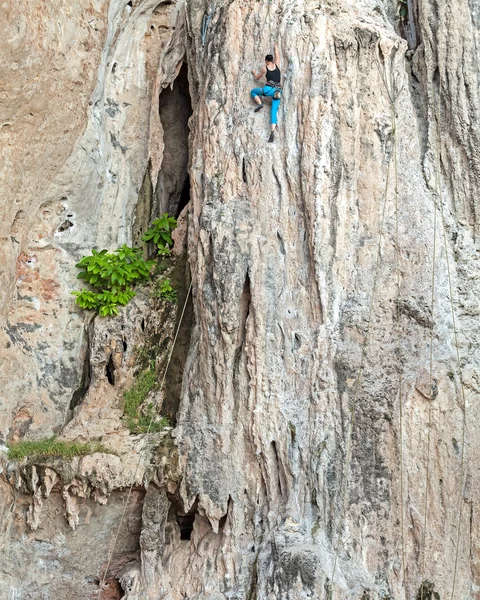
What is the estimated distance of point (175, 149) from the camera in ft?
40.2

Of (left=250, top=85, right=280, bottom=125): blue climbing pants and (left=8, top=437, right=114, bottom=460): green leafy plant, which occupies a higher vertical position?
(left=250, top=85, right=280, bottom=125): blue climbing pants

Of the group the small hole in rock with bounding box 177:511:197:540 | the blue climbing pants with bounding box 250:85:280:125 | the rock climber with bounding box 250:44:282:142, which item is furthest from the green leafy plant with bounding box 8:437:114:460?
the blue climbing pants with bounding box 250:85:280:125

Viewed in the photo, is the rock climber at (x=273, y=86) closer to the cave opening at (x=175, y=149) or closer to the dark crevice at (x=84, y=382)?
the cave opening at (x=175, y=149)

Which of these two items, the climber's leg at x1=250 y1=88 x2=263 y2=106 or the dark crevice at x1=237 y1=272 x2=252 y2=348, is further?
the climber's leg at x1=250 y1=88 x2=263 y2=106

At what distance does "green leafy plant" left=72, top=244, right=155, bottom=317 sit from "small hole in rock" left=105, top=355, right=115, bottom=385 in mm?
641

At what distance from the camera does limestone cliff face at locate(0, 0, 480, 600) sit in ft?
29.8

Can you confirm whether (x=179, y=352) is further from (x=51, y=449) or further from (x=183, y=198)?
(x=183, y=198)

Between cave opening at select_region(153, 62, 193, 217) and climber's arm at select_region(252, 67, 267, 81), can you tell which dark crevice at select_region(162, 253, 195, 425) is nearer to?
cave opening at select_region(153, 62, 193, 217)

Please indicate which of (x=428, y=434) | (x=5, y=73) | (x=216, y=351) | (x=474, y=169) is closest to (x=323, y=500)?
(x=428, y=434)

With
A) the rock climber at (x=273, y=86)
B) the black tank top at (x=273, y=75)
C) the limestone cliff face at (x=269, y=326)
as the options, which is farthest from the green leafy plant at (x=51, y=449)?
the black tank top at (x=273, y=75)

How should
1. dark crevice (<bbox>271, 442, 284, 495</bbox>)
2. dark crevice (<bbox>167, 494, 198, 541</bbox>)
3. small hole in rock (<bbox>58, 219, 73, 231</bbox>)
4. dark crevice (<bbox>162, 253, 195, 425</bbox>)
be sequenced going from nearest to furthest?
1. dark crevice (<bbox>271, 442, 284, 495</bbox>)
2. dark crevice (<bbox>167, 494, 198, 541</bbox>)
3. dark crevice (<bbox>162, 253, 195, 425</bbox>)
4. small hole in rock (<bbox>58, 219, 73, 231</bbox>)

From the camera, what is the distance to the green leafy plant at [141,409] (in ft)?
32.9

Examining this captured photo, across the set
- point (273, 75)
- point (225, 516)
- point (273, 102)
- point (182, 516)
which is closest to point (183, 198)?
point (273, 102)

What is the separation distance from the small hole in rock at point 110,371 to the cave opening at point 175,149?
2.54 m
